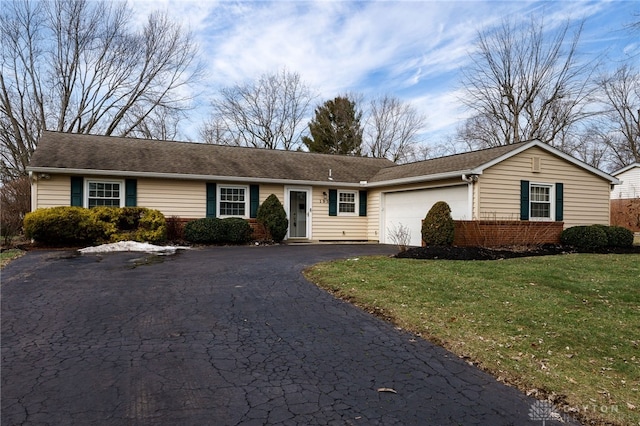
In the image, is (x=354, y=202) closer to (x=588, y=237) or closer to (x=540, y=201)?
(x=540, y=201)

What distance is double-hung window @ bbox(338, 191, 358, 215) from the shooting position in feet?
56.1

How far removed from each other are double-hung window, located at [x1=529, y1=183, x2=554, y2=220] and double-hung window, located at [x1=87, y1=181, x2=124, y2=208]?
46.0 feet

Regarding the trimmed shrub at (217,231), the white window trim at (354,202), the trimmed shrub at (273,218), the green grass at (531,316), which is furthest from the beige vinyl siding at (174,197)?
the green grass at (531,316)

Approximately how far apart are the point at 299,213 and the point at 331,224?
56.0 inches

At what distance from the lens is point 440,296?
5844mm

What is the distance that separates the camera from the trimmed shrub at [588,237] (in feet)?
40.0

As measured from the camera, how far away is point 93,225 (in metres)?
12.3

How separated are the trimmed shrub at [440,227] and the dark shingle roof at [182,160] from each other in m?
5.59

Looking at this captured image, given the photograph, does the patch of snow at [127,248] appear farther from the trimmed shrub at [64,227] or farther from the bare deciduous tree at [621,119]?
the bare deciduous tree at [621,119]

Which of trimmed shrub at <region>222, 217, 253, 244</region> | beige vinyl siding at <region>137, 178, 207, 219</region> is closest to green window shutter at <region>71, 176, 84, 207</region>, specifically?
beige vinyl siding at <region>137, 178, 207, 219</region>

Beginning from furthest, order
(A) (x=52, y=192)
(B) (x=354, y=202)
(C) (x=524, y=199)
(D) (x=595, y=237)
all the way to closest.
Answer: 1. (B) (x=354, y=202)
2. (C) (x=524, y=199)
3. (A) (x=52, y=192)
4. (D) (x=595, y=237)

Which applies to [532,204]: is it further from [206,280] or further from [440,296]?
[206,280]

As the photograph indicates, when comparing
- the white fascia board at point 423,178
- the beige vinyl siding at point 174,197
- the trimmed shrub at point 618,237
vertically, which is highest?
the white fascia board at point 423,178

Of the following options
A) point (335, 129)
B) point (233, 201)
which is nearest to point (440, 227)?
point (233, 201)
